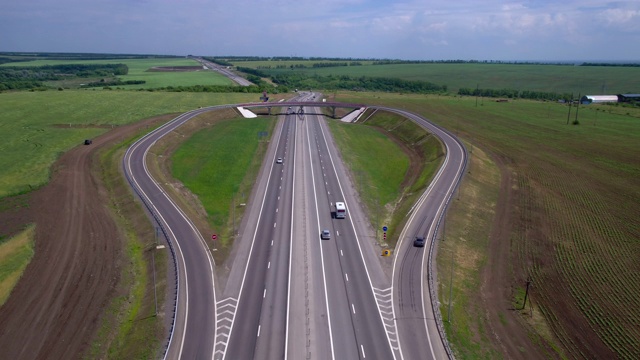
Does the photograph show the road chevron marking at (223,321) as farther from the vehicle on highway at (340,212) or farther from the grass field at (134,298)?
the vehicle on highway at (340,212)

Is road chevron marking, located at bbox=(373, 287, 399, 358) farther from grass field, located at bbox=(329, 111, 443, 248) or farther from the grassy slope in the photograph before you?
the grassy slope

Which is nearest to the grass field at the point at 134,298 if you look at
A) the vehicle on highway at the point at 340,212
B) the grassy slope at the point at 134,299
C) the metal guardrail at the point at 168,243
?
the grassy slope at the point at 134,299

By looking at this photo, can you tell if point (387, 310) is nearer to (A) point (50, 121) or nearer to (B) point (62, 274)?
(B) point (62, 274)

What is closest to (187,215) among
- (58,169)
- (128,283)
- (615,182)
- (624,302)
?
(128,283)

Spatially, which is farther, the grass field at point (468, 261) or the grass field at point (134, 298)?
the grass field at point (468, 261)

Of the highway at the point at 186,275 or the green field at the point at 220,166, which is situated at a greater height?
the green field at the point at 220,166

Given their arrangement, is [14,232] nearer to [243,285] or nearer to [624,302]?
[243,285]

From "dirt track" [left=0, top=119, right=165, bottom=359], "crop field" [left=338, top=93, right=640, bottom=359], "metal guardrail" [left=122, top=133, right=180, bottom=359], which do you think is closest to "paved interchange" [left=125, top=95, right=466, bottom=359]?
"metal guardrail" [left=122, top=133, right=180, bottom=359]

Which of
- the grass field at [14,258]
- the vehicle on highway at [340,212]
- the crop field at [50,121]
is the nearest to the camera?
the grass field at [14,258]
